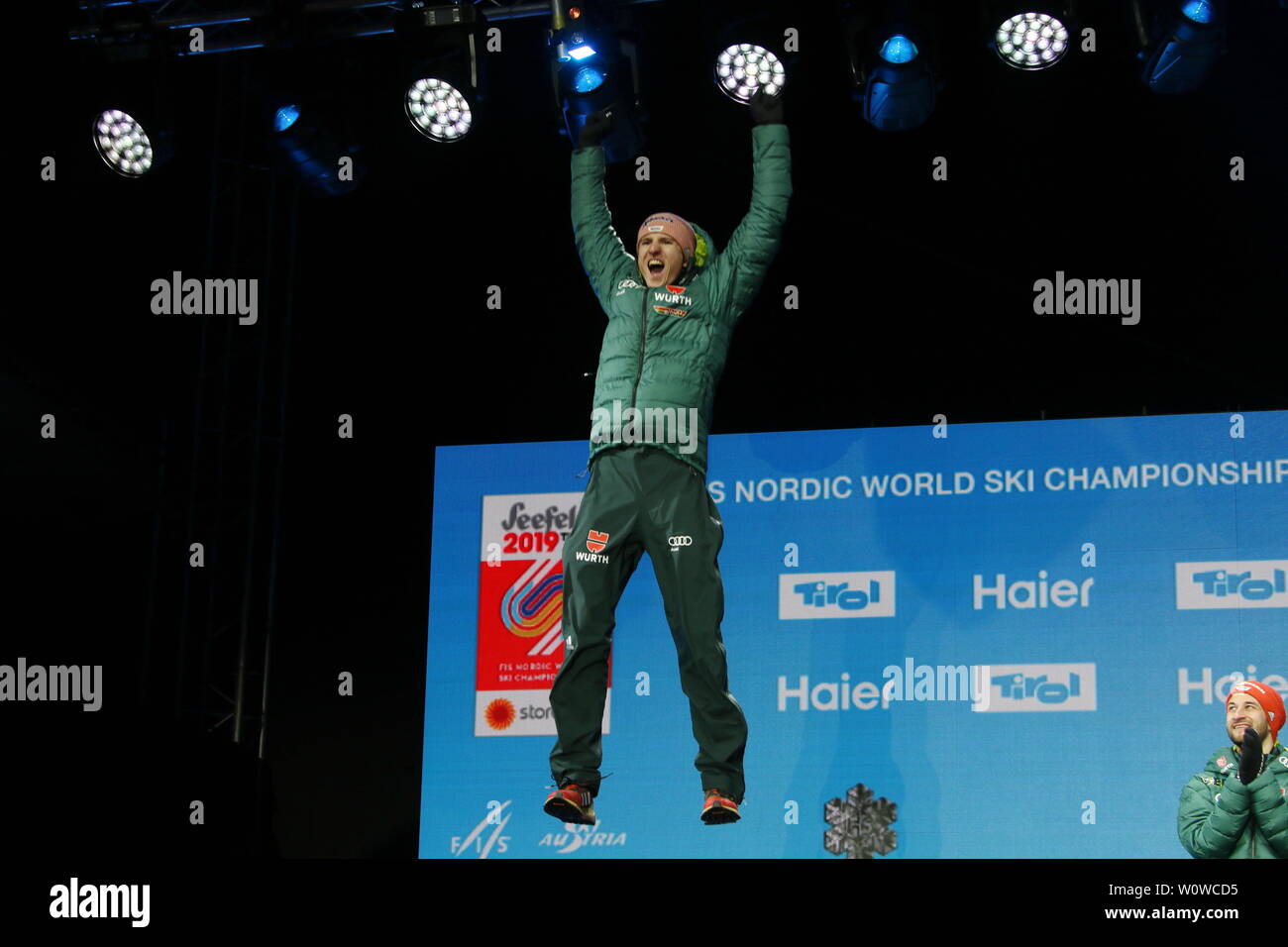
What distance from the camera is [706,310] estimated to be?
203 inches

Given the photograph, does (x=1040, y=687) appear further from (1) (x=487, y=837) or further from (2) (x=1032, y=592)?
(1) (x=487, y=837)

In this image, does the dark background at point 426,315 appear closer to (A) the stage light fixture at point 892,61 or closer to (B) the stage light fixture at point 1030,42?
(A) the stage light fixture at point 892,61

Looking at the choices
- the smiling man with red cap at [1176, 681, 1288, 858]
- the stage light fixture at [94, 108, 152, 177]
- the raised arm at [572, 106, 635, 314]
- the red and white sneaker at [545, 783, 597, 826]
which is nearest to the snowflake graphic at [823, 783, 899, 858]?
the smiling man with red cap at [1176, 681, 1288, 858]

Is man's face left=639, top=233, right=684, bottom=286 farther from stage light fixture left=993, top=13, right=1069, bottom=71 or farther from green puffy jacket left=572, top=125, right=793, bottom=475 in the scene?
stage light fixture left=993, top=13, right=1069, bottom=71

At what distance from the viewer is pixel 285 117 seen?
634 cm

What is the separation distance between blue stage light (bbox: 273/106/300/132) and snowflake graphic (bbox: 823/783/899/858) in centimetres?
332

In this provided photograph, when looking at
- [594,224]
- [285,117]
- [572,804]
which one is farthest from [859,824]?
[285,117]

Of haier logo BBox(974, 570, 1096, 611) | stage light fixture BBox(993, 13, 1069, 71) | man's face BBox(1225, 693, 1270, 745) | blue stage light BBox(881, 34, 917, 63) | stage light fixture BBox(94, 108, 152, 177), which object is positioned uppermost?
stage light fixture BBox(993, 13, 1069, 71)

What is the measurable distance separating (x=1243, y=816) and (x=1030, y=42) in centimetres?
278

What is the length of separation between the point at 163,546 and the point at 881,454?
3294 mm

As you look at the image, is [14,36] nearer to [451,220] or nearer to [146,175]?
[146,175]

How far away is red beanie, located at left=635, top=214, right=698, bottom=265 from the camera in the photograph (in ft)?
17.1

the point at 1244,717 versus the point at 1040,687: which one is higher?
the point at 1040,687

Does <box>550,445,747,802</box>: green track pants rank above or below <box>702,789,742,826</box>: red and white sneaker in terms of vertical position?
above
